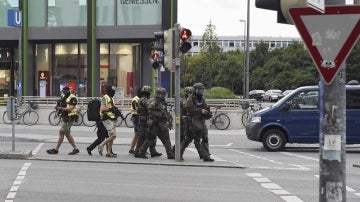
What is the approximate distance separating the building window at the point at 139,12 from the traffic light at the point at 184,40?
17590mm

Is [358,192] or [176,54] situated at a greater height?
[176,54]

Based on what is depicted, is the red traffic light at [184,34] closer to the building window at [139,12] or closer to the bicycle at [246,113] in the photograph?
the bicycle at [246,113]

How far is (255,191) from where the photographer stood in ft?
31.0

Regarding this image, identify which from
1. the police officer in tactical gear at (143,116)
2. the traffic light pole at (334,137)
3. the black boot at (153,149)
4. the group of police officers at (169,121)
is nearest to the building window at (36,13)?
the group of police officers at (169,121)

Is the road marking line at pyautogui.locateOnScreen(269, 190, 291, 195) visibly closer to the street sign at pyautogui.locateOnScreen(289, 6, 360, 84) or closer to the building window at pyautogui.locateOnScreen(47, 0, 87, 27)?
the street sign at pyautogui.locateOnScreen(289, 6, 360, 84)

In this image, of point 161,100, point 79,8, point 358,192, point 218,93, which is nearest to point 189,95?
point 161,100

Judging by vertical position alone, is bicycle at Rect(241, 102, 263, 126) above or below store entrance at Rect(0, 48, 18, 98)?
below

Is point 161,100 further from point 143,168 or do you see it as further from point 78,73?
point 78,73

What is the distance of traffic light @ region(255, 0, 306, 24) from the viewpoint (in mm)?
4684

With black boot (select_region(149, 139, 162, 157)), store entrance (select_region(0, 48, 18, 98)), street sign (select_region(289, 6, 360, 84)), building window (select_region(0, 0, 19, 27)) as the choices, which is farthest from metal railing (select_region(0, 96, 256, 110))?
street sign (select_region(289, 6, 360, 84))

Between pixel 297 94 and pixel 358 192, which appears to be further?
pixel 297 94

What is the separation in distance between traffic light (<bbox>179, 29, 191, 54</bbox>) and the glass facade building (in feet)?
56.3

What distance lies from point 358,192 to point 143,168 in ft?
15.4

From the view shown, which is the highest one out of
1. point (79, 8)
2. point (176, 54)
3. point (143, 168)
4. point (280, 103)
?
point (79, 8)
